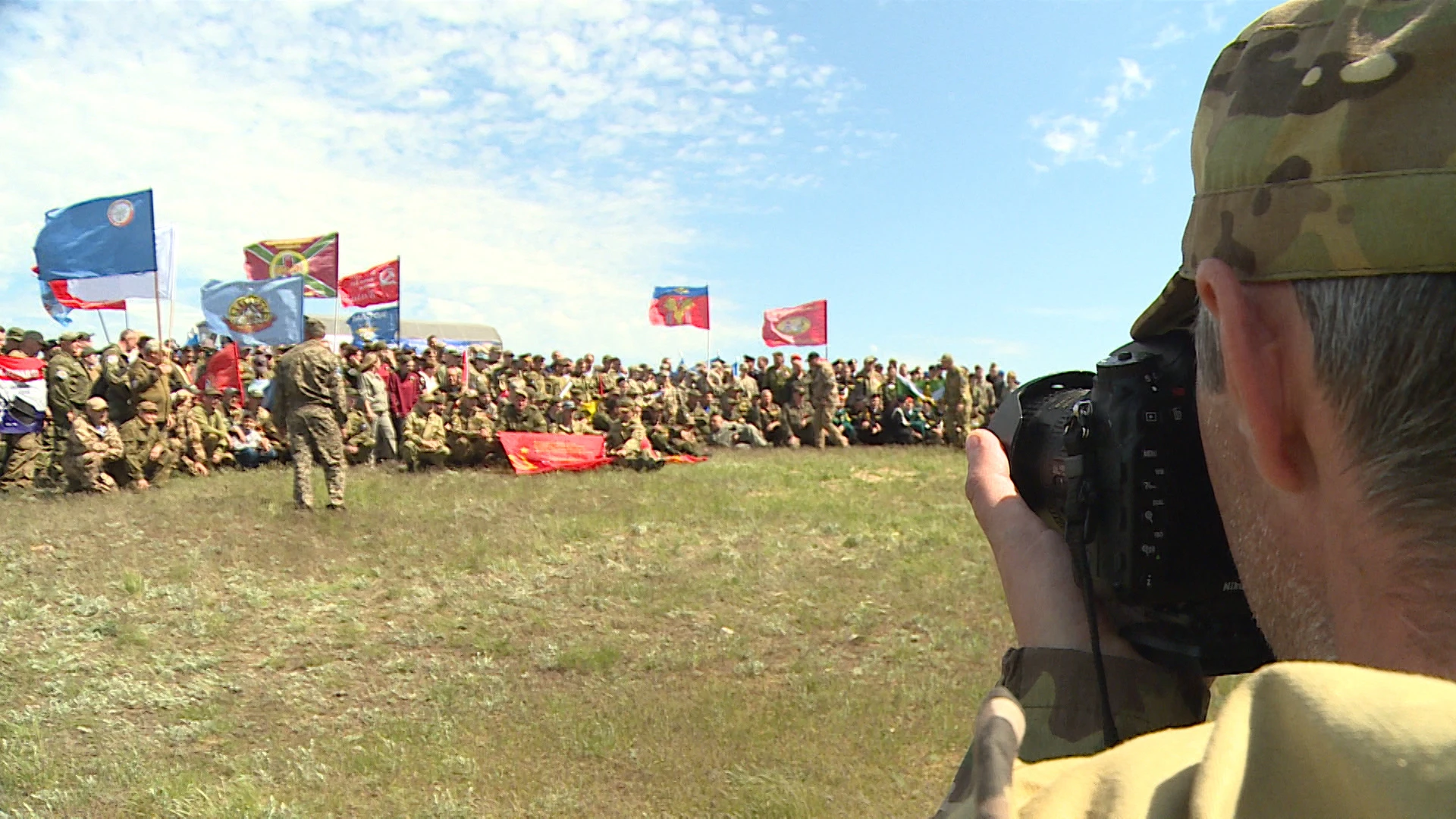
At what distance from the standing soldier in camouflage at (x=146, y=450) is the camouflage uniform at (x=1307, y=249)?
12.7 m

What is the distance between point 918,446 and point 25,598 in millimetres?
14078

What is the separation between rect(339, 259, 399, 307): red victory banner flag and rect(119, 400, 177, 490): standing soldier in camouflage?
29.3ft

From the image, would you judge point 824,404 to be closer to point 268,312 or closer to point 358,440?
point 358,440

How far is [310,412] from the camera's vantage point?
9281mm

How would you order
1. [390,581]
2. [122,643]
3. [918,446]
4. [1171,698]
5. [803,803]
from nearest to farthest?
[1171,698], [803,803], [122,643], [390,581], [918,446]

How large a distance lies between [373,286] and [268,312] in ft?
15.5

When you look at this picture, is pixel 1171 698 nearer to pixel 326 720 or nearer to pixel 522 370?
pixel 326 720

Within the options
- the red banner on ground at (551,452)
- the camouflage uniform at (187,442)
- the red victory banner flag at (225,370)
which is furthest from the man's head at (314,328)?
the red victory banner flag at (225,370)

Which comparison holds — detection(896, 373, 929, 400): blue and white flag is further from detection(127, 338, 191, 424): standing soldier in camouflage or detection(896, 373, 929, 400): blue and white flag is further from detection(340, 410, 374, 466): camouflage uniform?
detection(127, 338, 191, 424): standing soldier in camouflage

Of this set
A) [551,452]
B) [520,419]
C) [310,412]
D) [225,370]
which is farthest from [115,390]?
[551,452]

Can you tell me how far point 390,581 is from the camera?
702 centimetres

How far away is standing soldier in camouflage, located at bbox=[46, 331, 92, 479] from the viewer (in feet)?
36.4

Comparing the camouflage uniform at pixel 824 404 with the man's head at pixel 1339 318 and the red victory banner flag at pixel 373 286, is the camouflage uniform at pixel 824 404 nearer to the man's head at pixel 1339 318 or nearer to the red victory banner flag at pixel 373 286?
the red victory banner flag at pixel 373 286

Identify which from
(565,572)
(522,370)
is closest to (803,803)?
(565,572)
